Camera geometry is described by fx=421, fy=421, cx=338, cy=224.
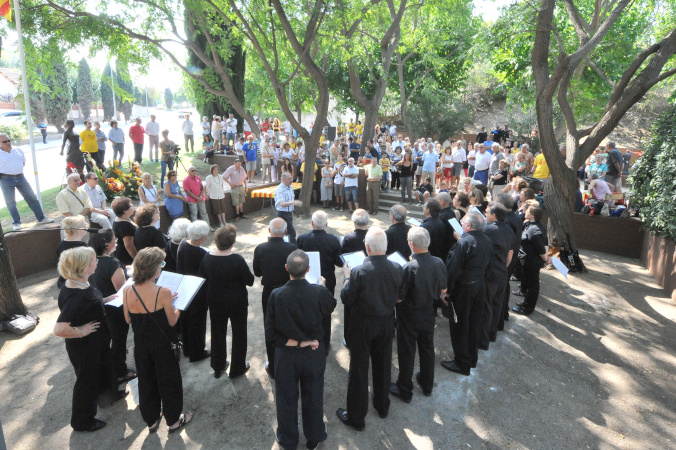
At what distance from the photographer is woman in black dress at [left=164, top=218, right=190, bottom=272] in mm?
5047

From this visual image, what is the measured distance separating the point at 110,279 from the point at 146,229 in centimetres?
113

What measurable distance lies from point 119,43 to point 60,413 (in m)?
10.7

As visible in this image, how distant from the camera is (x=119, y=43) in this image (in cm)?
1174

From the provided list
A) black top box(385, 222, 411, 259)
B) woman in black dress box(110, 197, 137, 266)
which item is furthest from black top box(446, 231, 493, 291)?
woman in black dress box(110, 197, 137, 266)

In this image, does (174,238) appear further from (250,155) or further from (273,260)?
(250,155)

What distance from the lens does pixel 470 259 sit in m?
4.77

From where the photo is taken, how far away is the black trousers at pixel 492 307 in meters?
5.28

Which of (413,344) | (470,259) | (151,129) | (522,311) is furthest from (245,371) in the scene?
(151,129)

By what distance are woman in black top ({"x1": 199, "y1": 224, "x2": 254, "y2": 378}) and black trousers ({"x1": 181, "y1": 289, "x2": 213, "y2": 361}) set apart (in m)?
0.34

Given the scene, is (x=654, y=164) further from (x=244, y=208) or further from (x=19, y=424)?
(x=19, y=424)

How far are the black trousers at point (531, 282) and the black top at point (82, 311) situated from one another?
5.69 m

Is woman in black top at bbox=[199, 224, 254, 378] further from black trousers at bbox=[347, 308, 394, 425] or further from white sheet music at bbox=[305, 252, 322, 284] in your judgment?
black trousers at bbox=[347, 308, 394, 425]

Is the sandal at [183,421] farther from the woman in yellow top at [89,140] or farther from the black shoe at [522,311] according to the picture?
the woman in yellow top at [89,140]

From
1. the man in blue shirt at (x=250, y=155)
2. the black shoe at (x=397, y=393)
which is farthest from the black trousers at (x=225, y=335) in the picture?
the man in blue shirt at (x=250, y=155)
